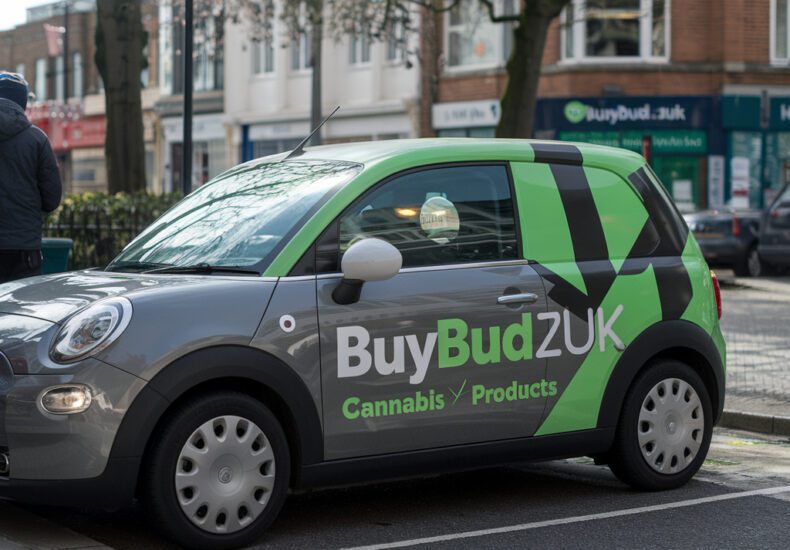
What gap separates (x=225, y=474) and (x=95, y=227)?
9.73 m

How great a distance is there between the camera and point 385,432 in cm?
608

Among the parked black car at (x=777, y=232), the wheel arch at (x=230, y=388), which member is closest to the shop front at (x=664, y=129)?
the parked black car at (x=777, y=232)

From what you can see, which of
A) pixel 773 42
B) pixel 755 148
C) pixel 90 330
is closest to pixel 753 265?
pixel 755 148

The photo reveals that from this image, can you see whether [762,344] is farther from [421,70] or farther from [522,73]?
[421,70]

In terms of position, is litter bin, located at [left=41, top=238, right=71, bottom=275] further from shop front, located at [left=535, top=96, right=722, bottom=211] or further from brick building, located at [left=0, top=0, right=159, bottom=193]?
brick building, located at [left=0, top=0, right=159, bottom=193]

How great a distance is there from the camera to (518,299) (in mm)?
6449

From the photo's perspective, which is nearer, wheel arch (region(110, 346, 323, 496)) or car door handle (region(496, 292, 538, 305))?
wheel arch (region(110, 346, 323, 496))

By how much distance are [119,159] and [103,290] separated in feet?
44.2

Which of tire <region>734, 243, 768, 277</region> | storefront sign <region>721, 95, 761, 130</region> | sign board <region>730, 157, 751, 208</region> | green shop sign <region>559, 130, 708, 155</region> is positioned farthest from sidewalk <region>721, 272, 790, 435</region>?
storefront sign <region>721, 95, 761, 130</region>

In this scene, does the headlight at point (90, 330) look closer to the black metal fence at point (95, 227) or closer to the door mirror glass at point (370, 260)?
the door mirror glass at point (370, 260)

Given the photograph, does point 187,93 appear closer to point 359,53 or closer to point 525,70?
point 525,70

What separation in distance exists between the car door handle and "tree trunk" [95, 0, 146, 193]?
13.1 meters

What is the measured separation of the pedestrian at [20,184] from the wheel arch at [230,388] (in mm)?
2998

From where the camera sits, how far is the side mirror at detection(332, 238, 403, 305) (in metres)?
5.89
